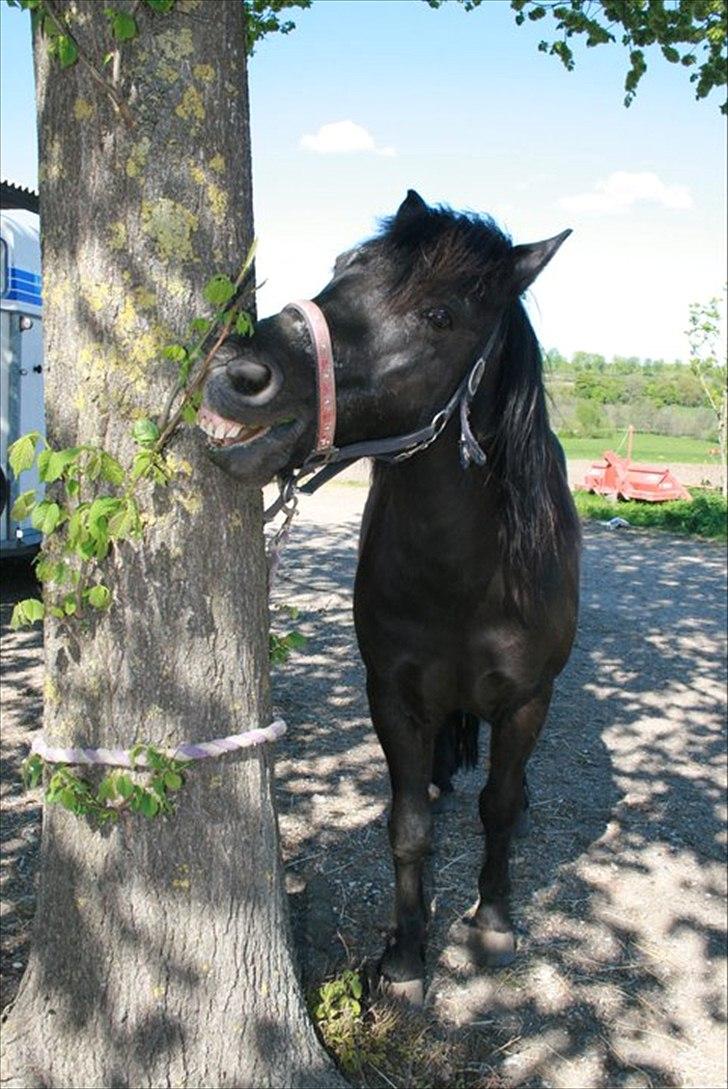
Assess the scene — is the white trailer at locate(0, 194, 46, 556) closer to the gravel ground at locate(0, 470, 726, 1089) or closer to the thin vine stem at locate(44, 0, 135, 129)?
the gravel ground at locate(0, 470, 726, 1089)

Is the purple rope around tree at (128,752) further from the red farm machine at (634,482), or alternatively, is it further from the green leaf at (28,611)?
the red farm machine at (634,482)

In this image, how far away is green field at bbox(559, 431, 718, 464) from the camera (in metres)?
24.8

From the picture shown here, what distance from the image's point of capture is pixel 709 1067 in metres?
2.91

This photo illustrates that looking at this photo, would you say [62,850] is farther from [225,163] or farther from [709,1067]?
[709,1067]

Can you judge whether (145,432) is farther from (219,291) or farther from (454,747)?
(454,747)

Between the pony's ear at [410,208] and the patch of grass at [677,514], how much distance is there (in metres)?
11.9

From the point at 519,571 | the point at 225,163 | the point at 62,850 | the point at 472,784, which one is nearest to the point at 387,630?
the point at 519,571

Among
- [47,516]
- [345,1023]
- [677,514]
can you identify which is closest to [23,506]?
[47,516]

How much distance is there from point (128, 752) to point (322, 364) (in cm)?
93

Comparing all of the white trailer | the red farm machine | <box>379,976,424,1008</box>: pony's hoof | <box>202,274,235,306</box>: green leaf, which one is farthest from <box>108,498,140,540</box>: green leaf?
the red farm machine

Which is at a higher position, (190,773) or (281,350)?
(281,350)

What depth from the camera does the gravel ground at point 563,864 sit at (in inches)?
118

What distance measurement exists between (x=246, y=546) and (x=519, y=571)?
99 centimetres

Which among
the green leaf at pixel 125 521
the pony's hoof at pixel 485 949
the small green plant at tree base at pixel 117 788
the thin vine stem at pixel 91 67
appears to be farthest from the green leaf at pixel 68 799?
the pony's hoof at pixel 485 949
